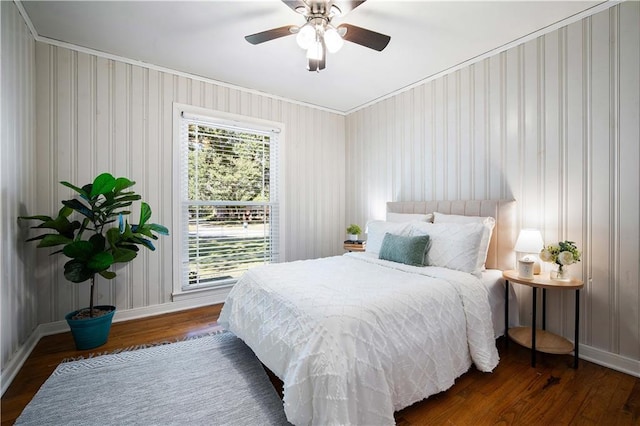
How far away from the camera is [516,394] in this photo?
1.77 metres

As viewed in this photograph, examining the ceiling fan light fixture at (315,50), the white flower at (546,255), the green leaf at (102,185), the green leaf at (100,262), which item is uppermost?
the ceiling fan light fixture at (315,50)

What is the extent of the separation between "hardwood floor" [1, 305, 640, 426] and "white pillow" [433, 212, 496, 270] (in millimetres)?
815

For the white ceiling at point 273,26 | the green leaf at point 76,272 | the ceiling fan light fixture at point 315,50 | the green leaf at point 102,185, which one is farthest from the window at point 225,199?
the ceiling fan light fixture at point 315,50

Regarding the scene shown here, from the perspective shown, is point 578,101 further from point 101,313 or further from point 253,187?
point 101,313

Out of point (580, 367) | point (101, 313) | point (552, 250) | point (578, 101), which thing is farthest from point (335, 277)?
point (578, 101)

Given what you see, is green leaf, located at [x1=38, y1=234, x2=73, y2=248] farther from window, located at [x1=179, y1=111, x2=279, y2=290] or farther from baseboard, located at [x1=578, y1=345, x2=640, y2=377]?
baseboard, located at [x1=578, y1=345, x2=640, y2=377]

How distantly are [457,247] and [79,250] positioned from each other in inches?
117

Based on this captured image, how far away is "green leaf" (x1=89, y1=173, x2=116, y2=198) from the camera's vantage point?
2.26m

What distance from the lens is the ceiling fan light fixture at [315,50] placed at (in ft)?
6.68

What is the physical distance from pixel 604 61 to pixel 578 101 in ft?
0.95

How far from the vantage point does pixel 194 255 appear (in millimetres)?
3277

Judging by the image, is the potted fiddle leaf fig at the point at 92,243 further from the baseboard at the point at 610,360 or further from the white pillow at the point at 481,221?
the baseboard at the point at 610,360

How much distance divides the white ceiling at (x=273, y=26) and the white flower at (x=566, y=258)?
1.83 meters

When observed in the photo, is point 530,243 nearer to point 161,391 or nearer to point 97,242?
point 161,391
